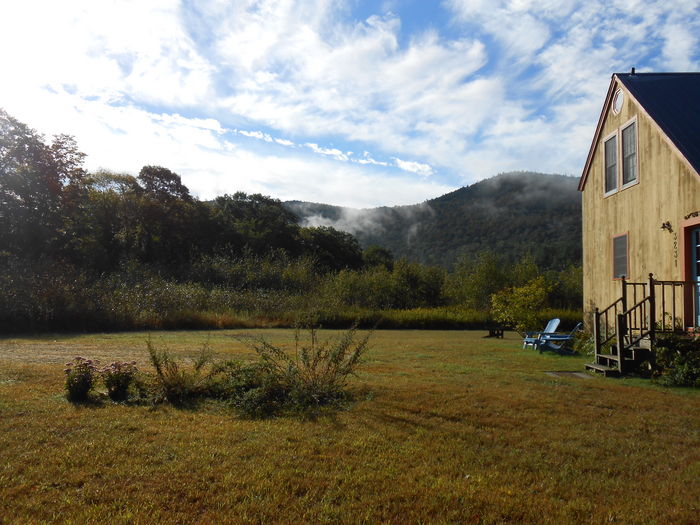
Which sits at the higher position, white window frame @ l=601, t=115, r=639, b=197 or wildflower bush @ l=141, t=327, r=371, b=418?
white window frame @ l=601, t=115, r=639, b=197

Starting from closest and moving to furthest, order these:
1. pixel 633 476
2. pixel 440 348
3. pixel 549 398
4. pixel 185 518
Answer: pixel 185 518
pixel 633 476
pixel 549 398
pixel 440 348

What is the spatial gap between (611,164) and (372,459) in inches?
453

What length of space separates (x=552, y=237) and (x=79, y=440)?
157 ft

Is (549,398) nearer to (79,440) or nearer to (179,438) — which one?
(179,438)

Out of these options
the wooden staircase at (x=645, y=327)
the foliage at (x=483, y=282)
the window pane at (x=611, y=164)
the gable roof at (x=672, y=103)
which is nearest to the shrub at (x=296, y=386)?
the wooden staircase at (x=645, y=327)

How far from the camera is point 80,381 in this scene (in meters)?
6.53

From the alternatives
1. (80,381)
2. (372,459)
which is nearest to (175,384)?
(80,381)

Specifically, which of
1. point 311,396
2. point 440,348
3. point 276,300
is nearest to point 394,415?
point 311,396

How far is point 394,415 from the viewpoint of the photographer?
6.04 metres

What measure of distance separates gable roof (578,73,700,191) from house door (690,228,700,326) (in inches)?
47.8

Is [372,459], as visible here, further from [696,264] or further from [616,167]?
[616,167]

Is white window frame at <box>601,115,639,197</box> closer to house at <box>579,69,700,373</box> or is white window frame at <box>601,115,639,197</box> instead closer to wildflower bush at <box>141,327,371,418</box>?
house at <box>579,69,700,373</box>

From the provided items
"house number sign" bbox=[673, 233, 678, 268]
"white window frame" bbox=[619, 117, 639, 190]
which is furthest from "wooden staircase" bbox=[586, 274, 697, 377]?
"white window frame" bbox=[619, 117, 639, 190]

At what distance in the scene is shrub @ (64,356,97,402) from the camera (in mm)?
6523
